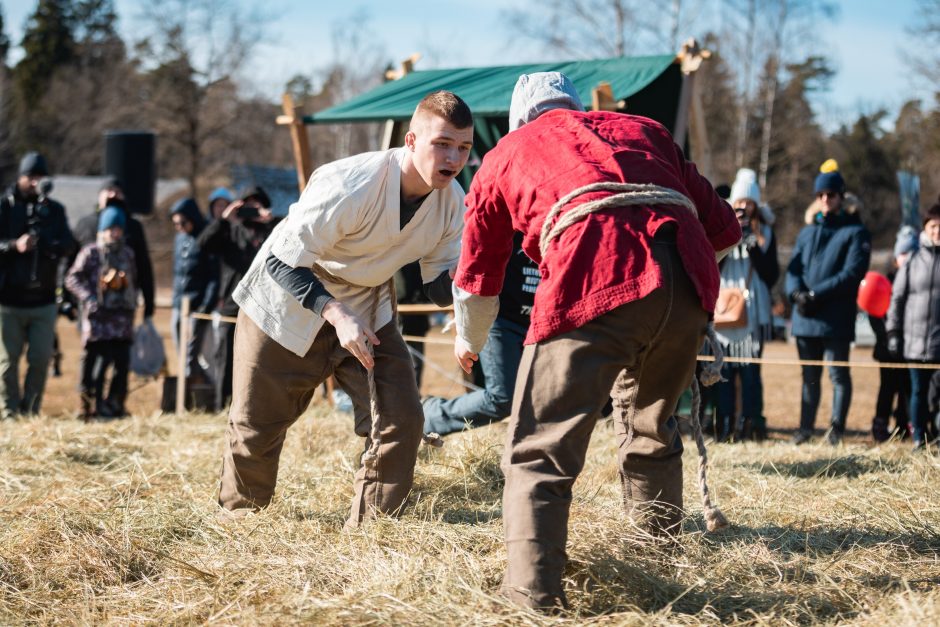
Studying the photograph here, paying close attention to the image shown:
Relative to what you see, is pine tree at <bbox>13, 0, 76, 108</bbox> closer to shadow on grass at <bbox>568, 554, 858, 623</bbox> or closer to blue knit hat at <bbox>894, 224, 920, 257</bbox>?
blue knit hat at <bbox>894, 224, 920, 257</bbox>

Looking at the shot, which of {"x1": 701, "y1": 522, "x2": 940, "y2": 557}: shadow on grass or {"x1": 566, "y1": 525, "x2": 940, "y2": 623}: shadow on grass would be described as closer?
{"x1": 566, "y1": 525, "x2": 940, "y2": 623}: shadow on grass

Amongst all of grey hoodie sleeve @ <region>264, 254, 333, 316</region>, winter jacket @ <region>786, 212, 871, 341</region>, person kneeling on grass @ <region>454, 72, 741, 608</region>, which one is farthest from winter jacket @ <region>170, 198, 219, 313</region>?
person kneeling on grass @ <region>454, 72, 741, 608</region>

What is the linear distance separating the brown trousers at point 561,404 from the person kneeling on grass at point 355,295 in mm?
934

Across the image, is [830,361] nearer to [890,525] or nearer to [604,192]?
[890,525]

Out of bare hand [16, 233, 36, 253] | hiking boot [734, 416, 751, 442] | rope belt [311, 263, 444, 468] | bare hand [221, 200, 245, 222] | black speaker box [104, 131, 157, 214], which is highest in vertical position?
black speaker box [104, 131, 157, 214]

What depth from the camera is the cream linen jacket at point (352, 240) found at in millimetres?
3654

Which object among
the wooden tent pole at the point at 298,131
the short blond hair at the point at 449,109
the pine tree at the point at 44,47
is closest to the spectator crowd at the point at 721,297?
the wooden tent pole at the point at 298,131

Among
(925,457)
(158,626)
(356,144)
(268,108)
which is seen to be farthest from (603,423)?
(268,108)

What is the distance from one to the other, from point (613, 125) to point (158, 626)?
193 centimetres

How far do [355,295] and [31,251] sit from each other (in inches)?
170

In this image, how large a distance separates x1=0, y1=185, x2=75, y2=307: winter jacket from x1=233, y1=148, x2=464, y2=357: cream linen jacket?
4.10 meters

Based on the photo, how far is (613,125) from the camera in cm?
300

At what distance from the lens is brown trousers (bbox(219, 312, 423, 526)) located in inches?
152

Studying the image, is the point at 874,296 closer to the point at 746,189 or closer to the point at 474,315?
the point at 746,189
